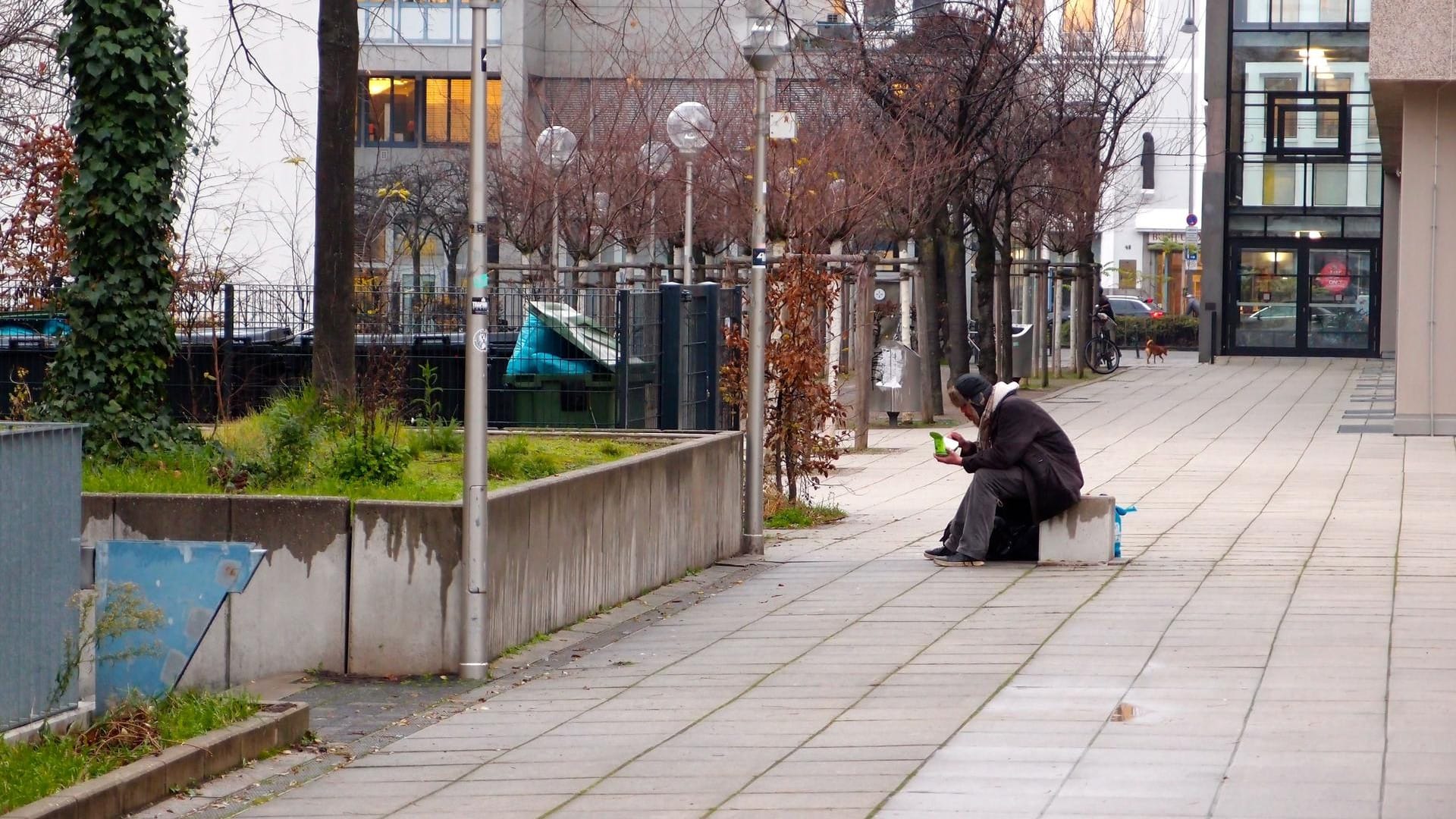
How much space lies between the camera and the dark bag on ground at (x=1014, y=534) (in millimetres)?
11961

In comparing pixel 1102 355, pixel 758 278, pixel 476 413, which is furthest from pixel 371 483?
pixel 1102 355

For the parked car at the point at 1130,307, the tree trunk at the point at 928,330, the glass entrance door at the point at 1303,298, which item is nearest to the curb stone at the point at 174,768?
the tree trunk at the point at 928,330

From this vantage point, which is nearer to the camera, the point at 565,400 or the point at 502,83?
the point at 565,400

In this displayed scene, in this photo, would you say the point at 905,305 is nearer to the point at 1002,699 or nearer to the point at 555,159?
the point at 555,159

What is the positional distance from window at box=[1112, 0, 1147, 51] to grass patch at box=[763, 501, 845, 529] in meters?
20.5

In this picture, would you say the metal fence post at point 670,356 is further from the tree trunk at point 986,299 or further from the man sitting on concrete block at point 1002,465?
the tree trunk at point 986,299

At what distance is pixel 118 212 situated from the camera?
32.9ft


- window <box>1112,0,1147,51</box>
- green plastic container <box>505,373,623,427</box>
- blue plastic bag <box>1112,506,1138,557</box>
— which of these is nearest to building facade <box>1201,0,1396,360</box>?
window <box>1112,0,1147,51</box>

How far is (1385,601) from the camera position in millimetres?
9906

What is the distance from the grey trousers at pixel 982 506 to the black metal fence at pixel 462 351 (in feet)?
10.2

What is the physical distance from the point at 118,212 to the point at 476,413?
9.02 ft

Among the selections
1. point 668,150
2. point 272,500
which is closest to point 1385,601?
point 272,500

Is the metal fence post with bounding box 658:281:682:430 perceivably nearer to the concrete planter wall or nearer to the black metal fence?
the black metal fence

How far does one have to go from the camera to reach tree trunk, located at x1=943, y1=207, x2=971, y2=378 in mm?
28734
